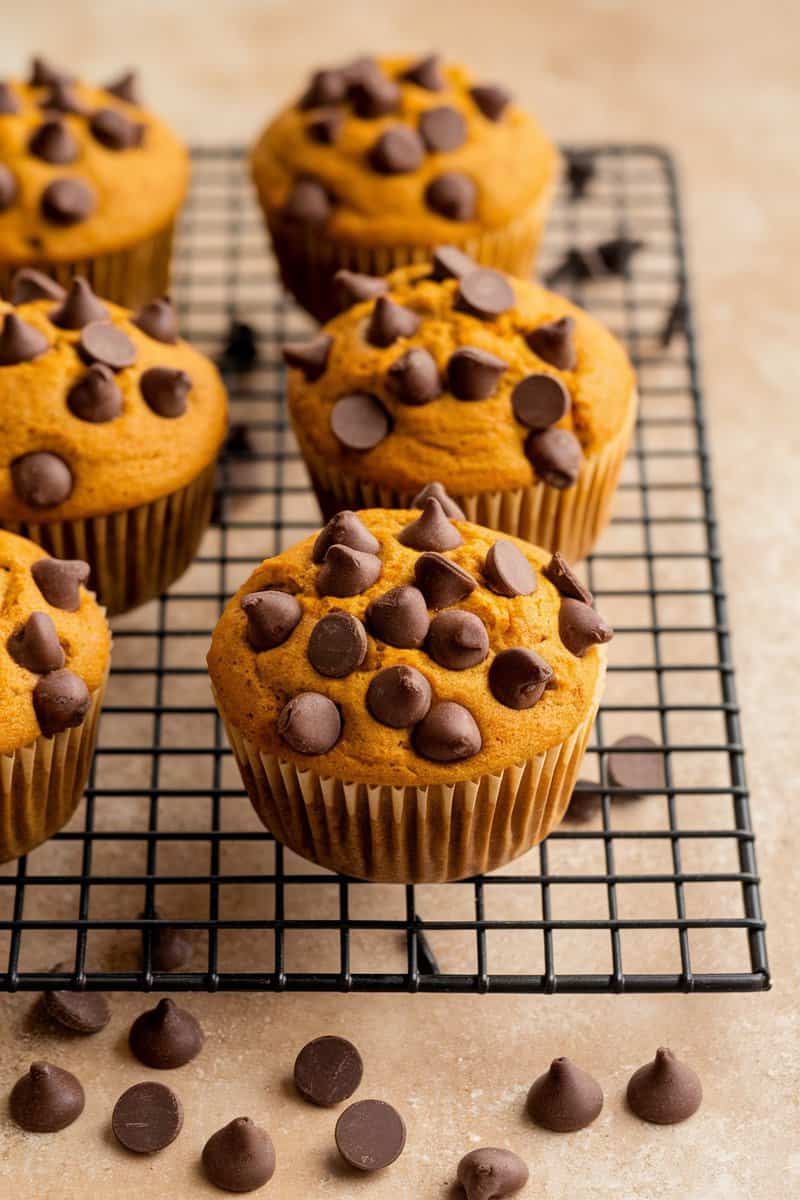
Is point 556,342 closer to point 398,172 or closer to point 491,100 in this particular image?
point 398,172

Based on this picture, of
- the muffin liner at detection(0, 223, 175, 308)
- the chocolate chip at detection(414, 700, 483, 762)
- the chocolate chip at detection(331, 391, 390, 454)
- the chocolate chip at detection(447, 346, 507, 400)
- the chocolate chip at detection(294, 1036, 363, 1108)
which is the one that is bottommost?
the chocolate chip at detection(294, 1036, 363, 1108)

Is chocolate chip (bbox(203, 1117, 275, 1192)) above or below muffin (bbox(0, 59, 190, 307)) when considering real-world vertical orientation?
below

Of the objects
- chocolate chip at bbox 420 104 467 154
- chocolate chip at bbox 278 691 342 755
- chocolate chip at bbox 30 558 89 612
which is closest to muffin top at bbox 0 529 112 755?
Result: chocolate chip at bbox 30 558 89 612

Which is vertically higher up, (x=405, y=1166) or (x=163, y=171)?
(x=163, y=171)

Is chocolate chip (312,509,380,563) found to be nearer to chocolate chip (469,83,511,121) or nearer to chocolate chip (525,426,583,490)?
chocolate chip (525,426,583,490)

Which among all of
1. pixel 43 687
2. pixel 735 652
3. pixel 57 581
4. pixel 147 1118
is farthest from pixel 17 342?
pixel 735 652

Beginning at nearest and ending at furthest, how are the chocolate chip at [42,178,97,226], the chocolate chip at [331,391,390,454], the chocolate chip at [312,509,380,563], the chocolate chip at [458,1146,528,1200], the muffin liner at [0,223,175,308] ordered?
1. the chocolate chip at [458,1146,528,1200]
2. the chocolate chip at [312,509,380,563]
3. the chocolate chip at [331,391,390,454]
4. the chocolate chip at [42,178,97,226]
5. the muffin liner at [0,223,175,308]

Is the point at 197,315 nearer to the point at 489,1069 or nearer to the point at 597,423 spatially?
the point at 597,423

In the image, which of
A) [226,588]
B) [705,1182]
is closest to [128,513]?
[226,588]
